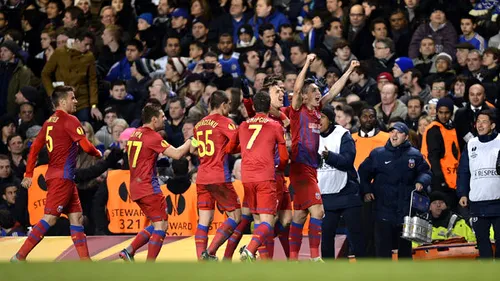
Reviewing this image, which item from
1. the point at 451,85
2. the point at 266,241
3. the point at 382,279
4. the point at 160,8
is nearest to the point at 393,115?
the point at 451,85

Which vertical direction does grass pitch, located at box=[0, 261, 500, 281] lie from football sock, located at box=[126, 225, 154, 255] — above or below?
below

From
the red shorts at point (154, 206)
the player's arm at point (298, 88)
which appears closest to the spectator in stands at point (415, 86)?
the player's arm at point (298, 88)

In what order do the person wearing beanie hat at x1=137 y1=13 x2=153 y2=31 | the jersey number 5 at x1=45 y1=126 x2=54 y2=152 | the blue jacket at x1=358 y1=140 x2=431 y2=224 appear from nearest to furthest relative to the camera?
the jersey number 5 at x1=45 y1=126 x2=54 y2=152
the blue jacket at x1=358 y1=140 x2=431 y2=224
the person wearing beanie hat at x1=137 y1=13 x2=153 y2=31

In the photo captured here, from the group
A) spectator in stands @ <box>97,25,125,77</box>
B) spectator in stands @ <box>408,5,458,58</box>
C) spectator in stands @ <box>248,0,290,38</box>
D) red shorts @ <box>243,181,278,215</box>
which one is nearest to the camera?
red shorts @ <box>243,181,278,215</box>

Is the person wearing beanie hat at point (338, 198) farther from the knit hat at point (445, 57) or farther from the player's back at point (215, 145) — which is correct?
the knit hat at point (445, 57)

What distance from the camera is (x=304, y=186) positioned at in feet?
52.1

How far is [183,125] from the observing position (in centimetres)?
2041

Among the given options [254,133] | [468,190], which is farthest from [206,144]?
[468,190]

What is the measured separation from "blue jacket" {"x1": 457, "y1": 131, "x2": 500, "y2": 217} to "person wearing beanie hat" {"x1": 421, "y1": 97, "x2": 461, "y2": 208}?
3.97 feet

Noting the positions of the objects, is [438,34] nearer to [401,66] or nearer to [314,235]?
[401,66]

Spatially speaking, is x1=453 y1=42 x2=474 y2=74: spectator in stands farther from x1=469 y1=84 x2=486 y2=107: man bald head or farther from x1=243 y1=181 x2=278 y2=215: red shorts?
x1=243 y1=181 x2=278 y2=215: red shorts

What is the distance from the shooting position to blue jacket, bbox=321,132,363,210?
1703cm

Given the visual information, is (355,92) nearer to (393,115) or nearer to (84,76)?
(393,115)

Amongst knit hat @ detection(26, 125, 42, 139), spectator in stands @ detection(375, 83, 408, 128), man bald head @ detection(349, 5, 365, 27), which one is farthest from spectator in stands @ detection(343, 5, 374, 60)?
knit hat @ detection(26, 125, 42, 139)
